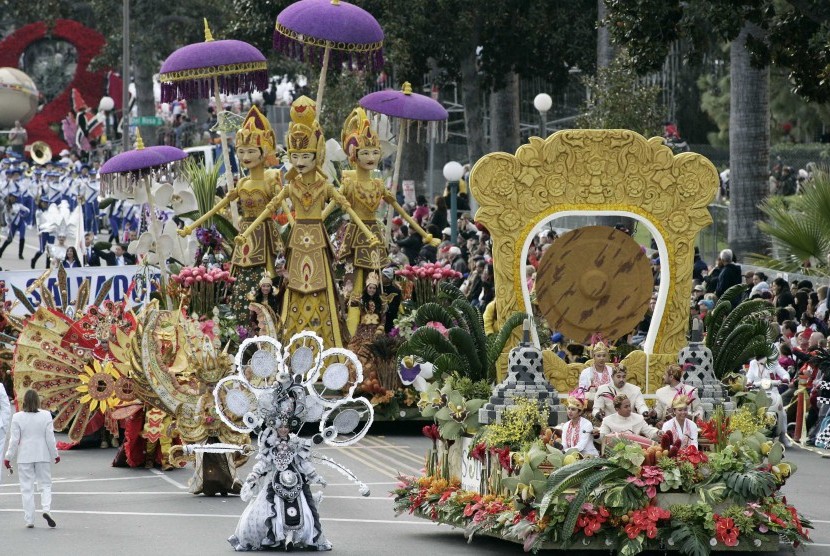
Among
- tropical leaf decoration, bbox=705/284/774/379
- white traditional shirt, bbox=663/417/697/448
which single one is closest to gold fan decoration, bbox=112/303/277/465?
tropical leaf decoration, bbox=705/284/774/379

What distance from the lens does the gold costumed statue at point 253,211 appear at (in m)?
24.4

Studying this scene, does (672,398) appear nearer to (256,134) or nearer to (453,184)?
(256,134)

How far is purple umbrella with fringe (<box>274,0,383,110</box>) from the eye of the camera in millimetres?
25922

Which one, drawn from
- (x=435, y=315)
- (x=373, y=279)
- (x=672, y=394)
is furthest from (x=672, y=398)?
(x=373, y=279)

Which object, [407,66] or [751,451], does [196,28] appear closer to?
[407,66]

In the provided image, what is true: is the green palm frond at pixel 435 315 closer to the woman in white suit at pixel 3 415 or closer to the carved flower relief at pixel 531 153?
the carved flower relief at pixel 531 153

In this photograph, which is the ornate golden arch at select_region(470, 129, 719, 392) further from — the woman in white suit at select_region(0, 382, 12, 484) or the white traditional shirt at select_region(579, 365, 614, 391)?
the woman in white suit at select_region(0, 382, 12, 484)

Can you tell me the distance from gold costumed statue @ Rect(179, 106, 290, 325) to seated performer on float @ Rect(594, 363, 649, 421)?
314 inches

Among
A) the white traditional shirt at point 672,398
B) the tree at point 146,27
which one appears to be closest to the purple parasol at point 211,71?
the white traditional shirt at point 672,398

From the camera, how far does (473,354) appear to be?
704 inches

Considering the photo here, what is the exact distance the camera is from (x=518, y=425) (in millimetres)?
16266

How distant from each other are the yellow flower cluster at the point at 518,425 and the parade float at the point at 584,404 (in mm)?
13

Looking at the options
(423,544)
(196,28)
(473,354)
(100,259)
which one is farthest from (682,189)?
(196,28)

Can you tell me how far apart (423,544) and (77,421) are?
767 centimetres
